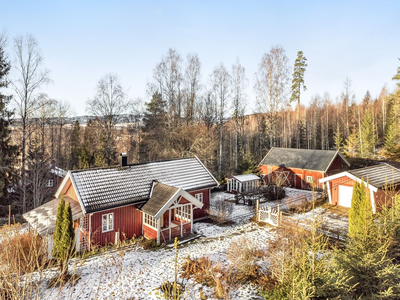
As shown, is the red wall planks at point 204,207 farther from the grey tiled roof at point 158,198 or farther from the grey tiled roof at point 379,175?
the grey tiled roof at point 379,175

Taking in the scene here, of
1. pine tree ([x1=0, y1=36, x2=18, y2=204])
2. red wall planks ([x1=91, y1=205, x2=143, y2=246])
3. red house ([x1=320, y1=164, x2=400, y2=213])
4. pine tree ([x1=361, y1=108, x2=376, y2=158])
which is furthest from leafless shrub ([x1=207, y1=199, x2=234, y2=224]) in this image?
pine tree ([x1=361, y1=108, x2=376, y2=158])

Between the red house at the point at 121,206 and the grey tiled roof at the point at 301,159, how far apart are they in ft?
45.3

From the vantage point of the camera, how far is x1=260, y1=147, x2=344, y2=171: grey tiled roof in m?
22.9

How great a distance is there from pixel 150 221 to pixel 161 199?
1.32 m

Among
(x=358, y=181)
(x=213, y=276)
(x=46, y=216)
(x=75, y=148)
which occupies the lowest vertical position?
(x=213, y=276)

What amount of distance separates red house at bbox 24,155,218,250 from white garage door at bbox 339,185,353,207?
35.8 ft

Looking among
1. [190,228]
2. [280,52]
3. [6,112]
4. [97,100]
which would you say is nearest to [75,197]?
[190,228]

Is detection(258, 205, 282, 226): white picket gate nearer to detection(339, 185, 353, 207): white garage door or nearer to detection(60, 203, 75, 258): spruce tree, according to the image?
detection(339, 185, 353, 207): white garage door

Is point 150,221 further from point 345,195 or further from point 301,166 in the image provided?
point 301,166

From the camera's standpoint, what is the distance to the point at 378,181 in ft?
51.8

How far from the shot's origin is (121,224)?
12.4 m

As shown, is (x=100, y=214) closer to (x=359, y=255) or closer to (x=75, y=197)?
(x=75, y=197)

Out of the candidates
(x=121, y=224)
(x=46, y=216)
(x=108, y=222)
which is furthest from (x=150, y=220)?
(x=46, y=216)

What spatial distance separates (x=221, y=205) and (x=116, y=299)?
9.25m
